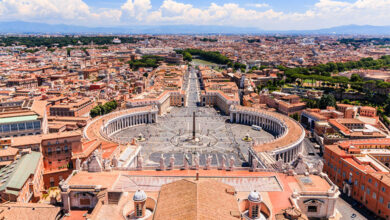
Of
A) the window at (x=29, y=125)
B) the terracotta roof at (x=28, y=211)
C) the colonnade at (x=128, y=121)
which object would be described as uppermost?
the window at (x=29, y=125)

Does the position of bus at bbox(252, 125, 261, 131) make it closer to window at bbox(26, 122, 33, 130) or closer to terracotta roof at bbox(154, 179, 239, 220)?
terracotta roof at bbox(154, 179, 239, 220)

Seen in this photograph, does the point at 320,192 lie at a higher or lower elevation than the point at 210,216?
lower

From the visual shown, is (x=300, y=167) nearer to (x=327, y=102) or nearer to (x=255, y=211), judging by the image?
(x=255, y=211)

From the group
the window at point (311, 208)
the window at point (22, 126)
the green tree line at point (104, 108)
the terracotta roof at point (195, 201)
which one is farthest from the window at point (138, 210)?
the green tree line at point (104, 108)

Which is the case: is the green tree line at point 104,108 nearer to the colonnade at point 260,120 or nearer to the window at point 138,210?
the colonnade at point 260,120

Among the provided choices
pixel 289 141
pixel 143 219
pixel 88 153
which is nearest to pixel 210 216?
pixel 143 219

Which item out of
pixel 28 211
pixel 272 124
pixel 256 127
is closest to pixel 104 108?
pixel 256 127

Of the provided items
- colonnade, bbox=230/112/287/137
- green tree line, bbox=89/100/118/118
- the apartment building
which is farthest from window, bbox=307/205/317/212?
green tree line, bbox=89/100/118/118

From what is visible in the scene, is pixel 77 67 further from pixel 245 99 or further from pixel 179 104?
pixel 245 99

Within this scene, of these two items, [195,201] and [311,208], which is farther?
[311,208]
